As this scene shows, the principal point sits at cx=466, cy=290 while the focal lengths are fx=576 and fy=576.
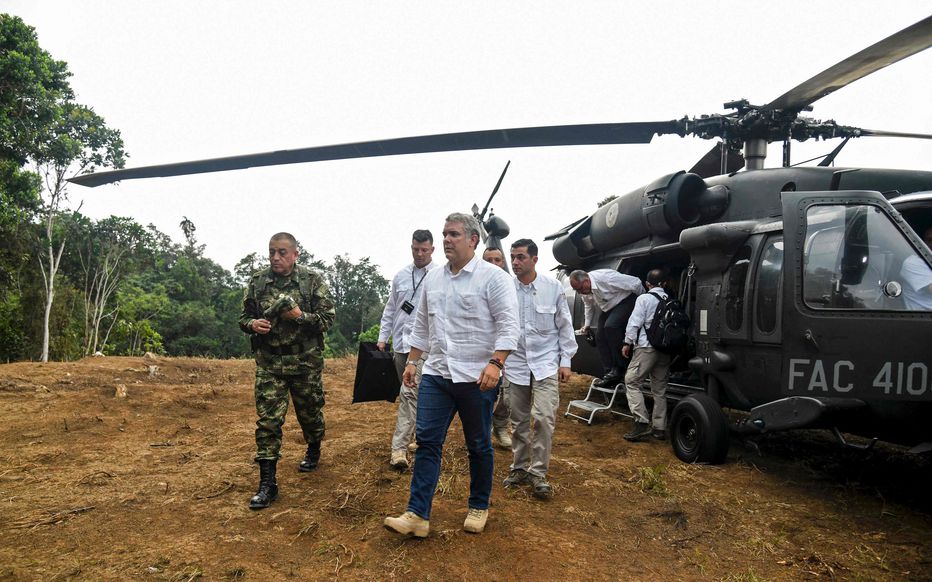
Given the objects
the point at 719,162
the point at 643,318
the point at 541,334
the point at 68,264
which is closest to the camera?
the point at 541,334

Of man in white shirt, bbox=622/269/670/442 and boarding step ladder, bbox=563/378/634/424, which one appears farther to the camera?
boarding step ladder, bbox=563/378/634/424

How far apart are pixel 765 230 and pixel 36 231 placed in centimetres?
2728

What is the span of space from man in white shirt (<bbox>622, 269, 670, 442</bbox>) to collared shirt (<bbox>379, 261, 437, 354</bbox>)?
93.5 inches

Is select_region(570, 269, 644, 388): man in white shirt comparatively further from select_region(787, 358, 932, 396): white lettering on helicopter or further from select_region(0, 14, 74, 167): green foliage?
select_region(0, 14, 74, 167): green foliage

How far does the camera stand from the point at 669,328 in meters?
5.89

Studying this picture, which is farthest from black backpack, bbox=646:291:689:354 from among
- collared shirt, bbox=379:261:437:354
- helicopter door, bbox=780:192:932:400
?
collared shirt, bbox=379:261:437:354

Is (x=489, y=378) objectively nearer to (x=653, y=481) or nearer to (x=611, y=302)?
(x=653, y=481)

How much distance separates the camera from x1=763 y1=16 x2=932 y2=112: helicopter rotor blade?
3.45 meters

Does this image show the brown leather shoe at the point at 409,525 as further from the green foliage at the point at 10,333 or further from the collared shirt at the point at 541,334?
the green foliage at the point at 10,333

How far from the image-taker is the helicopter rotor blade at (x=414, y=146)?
5.42m

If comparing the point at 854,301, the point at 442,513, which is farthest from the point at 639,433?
the point at 442,513

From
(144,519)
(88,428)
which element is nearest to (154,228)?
(88,428)

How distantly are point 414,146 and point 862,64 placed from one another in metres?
3.56

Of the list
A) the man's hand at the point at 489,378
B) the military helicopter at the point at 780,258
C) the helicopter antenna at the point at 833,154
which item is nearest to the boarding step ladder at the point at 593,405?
the military helicopter at the point at 780,258
